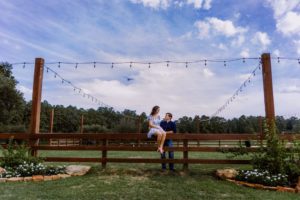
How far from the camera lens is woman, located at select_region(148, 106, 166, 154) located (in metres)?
7.00

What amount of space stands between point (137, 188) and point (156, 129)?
5.52 feet

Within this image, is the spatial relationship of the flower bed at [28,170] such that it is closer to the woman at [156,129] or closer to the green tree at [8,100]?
the woman at [156,129]

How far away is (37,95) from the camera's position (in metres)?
8.60

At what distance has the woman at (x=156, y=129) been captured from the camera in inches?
276

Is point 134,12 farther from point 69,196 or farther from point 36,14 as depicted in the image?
point 69,196

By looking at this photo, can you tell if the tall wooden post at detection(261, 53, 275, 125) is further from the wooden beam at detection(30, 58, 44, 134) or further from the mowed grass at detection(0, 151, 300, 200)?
the wooden beam at detection(30, 58, 44, 134)

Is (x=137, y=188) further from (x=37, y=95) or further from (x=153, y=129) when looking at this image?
(x=37, y=95)

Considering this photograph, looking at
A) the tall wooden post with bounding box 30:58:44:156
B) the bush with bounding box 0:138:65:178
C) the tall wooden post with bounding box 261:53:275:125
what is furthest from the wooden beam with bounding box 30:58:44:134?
the tall wooden post with bounding box 261:53:275:125

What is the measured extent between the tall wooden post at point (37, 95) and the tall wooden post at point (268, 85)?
606 cm

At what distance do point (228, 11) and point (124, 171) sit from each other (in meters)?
5.88

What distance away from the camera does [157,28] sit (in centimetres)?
991

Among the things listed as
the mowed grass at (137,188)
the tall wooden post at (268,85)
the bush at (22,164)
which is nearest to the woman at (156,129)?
the mowed grass at (137,188)

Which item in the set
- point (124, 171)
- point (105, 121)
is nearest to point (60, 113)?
point (105, 121)

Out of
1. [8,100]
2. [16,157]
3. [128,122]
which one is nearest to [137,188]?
[16,157]
